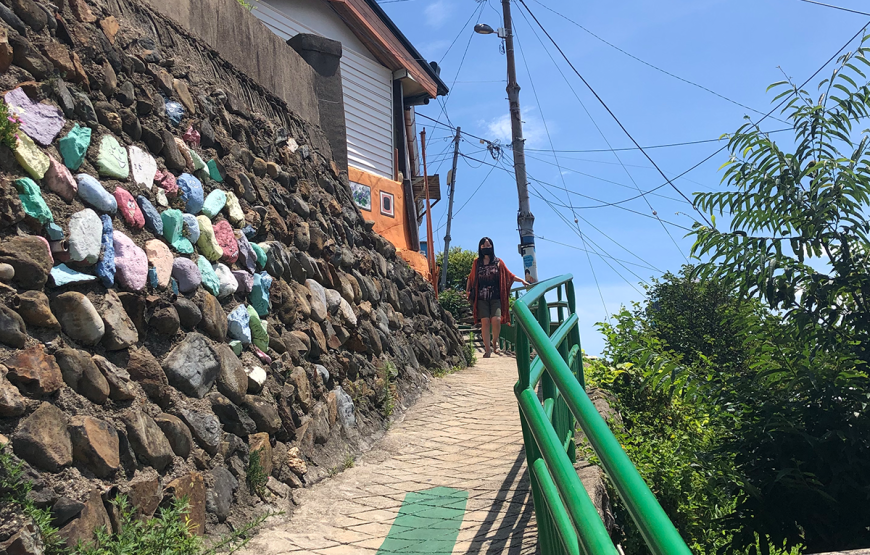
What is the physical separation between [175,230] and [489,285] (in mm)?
5485

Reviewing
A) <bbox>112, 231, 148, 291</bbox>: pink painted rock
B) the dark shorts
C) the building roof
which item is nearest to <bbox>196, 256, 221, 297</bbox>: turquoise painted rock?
<bbox>112, 231, 148, 291</bbox>: pink painted rock

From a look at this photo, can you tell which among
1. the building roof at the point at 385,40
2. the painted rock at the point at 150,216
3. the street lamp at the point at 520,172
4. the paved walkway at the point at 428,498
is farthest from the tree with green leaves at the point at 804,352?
the building roof at the point at 385,40

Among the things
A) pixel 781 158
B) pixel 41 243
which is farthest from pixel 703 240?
pixel 41 243

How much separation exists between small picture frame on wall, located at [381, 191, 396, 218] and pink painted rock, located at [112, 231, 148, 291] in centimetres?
936

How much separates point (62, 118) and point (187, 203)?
114 cm

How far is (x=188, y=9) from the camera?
6453 mm

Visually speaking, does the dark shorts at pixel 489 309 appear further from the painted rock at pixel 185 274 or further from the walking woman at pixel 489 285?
the painted rock at pixel 185 274

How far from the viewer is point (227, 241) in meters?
5.44

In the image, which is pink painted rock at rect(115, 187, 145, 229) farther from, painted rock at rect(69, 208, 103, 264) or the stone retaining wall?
painted rock at rect(69, 208, 103, 264)

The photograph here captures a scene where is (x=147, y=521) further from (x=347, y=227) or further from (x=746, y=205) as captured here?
(x=347, y=227)

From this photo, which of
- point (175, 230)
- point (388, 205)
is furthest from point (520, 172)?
point (175, 230)

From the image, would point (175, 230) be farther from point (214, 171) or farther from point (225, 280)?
point (214, 171)

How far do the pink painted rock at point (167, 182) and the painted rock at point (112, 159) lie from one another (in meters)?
0.33

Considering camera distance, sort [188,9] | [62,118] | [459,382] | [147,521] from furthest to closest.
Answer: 1. [459,382]
2. [188,9]
3. [62,118]
4. [147,521]
